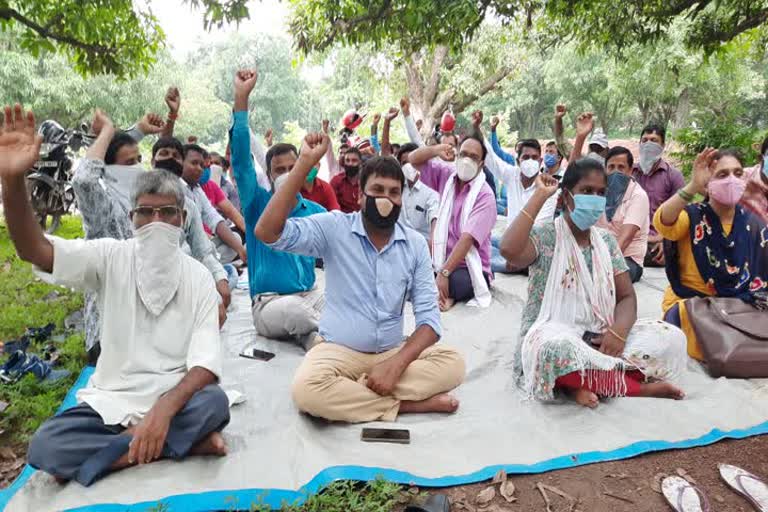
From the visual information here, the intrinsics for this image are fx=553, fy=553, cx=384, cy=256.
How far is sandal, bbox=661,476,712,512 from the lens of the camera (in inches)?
89.3

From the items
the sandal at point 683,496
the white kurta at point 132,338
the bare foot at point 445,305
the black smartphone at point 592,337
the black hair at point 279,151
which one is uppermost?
the black hair at point 279,151

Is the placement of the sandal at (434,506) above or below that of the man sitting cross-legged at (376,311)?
below

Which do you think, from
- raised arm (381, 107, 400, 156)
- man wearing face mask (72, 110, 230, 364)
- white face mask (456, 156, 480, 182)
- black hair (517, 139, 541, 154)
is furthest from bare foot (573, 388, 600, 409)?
black hair (517, 139, 541, 154)

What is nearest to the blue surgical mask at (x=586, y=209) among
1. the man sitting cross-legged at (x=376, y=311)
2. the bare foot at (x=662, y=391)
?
the man sitting cross-legged at (x=376, y=311)

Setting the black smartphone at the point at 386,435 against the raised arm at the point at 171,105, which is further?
the raised arm at the point at 171,105

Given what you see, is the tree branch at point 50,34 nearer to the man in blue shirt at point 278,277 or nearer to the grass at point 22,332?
the grass at point 22,332

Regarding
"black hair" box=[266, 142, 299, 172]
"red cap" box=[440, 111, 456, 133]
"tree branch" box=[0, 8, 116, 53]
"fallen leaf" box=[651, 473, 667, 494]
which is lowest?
"fallen leaf" box=[651, 473, 667, 494]

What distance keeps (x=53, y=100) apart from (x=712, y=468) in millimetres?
21622

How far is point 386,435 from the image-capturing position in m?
2.71

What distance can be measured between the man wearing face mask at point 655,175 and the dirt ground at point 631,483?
375 centimetres

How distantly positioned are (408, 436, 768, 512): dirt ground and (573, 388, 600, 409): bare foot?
40 centimetres

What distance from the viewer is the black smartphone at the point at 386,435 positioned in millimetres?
2680

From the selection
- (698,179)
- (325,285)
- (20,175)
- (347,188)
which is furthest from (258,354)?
(347,188)

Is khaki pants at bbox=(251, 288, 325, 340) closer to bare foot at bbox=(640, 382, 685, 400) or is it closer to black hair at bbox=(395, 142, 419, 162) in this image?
bare foot at bbox=(640, 382, 685, 400)
